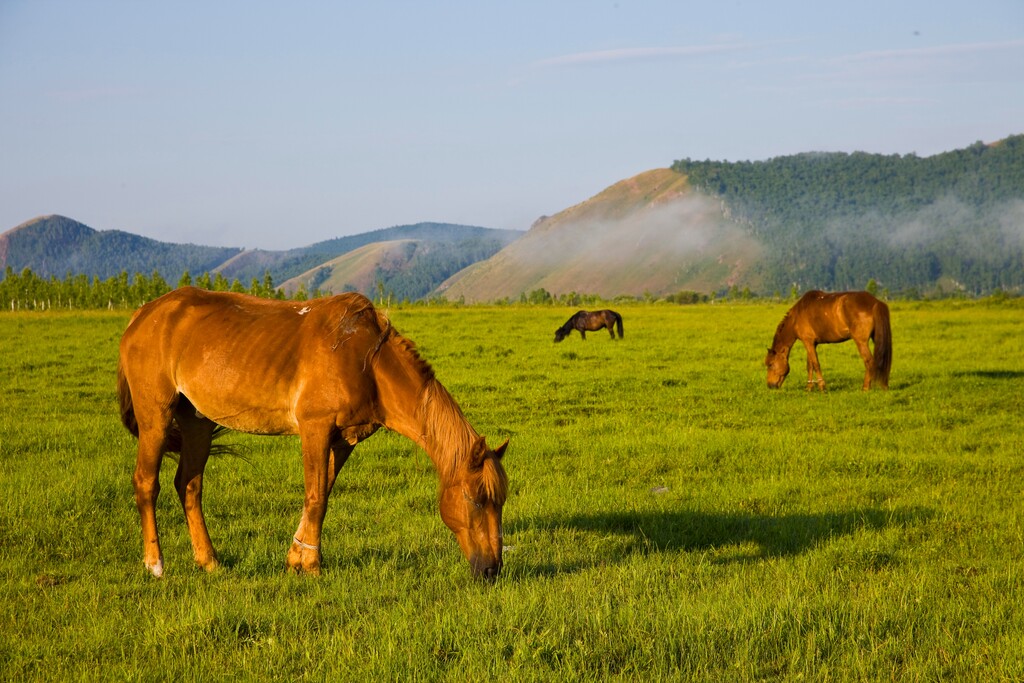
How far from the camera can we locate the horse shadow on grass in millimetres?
8305

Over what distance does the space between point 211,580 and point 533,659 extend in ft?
10.3

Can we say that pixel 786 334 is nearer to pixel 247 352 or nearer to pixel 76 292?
pixel 247 352

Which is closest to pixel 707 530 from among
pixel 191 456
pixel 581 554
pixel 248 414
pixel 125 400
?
pixel 581 554

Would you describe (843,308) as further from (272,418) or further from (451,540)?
(272,418)

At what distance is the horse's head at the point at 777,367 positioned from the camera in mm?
22359

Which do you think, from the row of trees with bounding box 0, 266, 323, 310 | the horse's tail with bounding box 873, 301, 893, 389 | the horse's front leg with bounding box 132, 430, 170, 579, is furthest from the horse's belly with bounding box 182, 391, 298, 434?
the row of trees with bounding box 0, 266, 323, 310

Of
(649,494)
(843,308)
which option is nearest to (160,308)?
(649,494)

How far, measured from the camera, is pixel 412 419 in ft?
23.3

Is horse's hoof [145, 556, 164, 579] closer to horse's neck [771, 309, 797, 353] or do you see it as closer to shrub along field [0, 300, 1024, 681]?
shrub along field [0, 300, 1024, 681]

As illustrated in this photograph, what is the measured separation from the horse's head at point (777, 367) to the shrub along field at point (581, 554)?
275 cm

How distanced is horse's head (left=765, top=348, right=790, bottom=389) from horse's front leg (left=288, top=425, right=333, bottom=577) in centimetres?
1681

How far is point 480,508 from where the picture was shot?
21.9 feet

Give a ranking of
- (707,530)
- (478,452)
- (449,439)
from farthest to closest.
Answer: (707,530)
(449,439)
(478,452)

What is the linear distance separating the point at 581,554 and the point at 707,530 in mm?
1728
